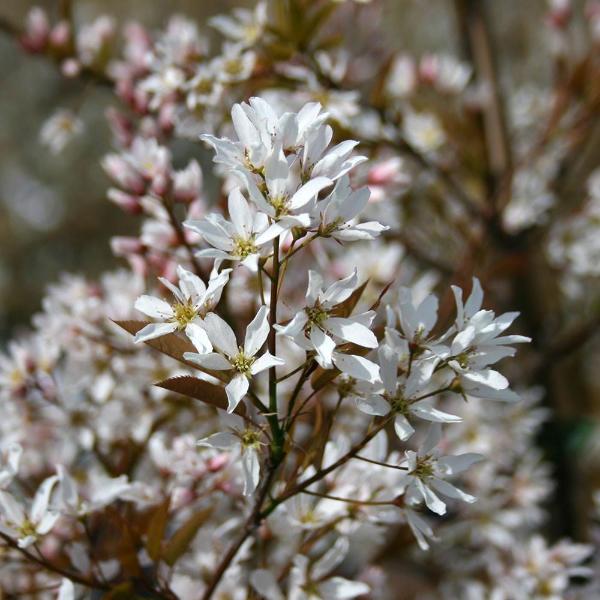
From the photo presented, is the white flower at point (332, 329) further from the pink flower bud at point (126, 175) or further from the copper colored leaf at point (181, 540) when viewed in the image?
the pink flower bud at point (126, 175)

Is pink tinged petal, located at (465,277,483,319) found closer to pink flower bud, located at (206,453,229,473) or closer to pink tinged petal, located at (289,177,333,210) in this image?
pink tinged petal, located at (289,177,333,210)

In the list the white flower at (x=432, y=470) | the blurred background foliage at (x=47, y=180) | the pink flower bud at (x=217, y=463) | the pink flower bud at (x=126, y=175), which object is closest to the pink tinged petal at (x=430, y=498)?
the white flower at (x=432, y=470)

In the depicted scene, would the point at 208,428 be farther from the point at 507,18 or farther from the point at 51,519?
the point at 507,18

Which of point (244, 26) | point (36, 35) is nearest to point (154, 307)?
point (244, 26)

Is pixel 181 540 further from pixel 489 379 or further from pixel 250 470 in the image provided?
pixel 489 379

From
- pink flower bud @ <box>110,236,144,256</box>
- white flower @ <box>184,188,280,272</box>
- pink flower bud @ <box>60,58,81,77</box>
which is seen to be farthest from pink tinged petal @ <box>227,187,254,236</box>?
pink flower bud @ <box>60,58,81,77</box>
